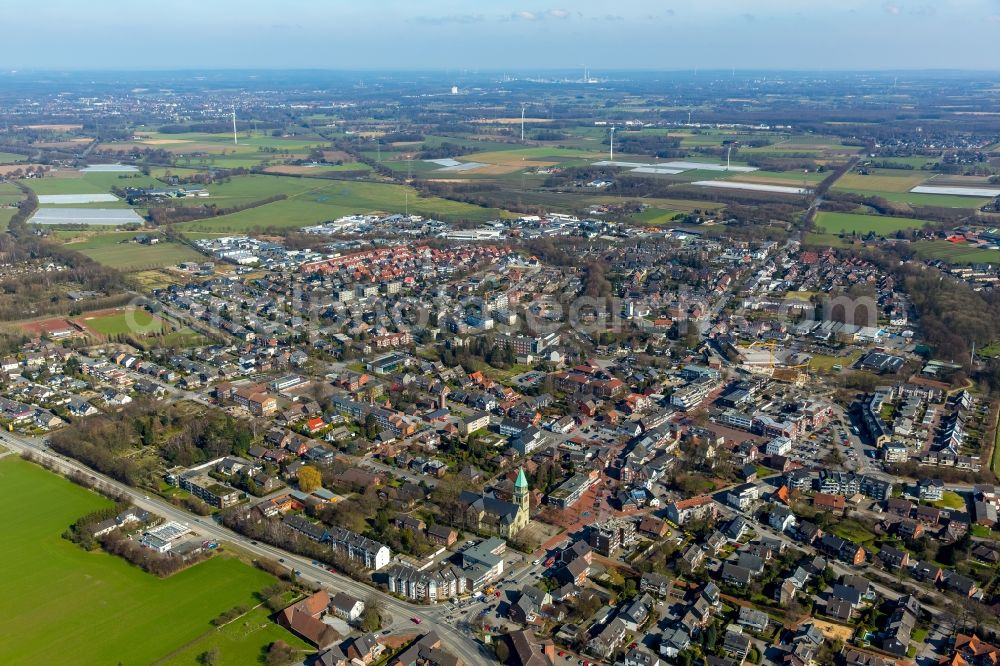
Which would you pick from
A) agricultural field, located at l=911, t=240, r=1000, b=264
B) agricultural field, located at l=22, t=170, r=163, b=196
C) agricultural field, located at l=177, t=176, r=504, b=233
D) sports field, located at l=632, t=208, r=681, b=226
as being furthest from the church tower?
agricultural field, located at l=22, t=170, r=163, b=196

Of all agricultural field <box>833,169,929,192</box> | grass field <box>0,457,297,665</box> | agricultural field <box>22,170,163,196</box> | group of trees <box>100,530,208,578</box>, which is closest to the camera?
grass field <box>0,457,297,665</box>

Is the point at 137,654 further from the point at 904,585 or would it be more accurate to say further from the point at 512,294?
the point at 512,294

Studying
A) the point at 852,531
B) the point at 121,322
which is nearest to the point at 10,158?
the point at 121,322

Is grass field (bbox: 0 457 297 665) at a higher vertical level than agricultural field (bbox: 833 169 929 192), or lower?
lower

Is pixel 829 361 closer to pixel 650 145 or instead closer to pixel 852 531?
pixel 852 531

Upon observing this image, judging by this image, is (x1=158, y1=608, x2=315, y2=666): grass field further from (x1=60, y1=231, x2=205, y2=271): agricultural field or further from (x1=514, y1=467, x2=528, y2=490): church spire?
(x1=60, y1=231, x2=205, y2=271): agricultural field

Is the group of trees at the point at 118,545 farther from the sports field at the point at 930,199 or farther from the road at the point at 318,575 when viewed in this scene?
the sports field at the point at 930,199
